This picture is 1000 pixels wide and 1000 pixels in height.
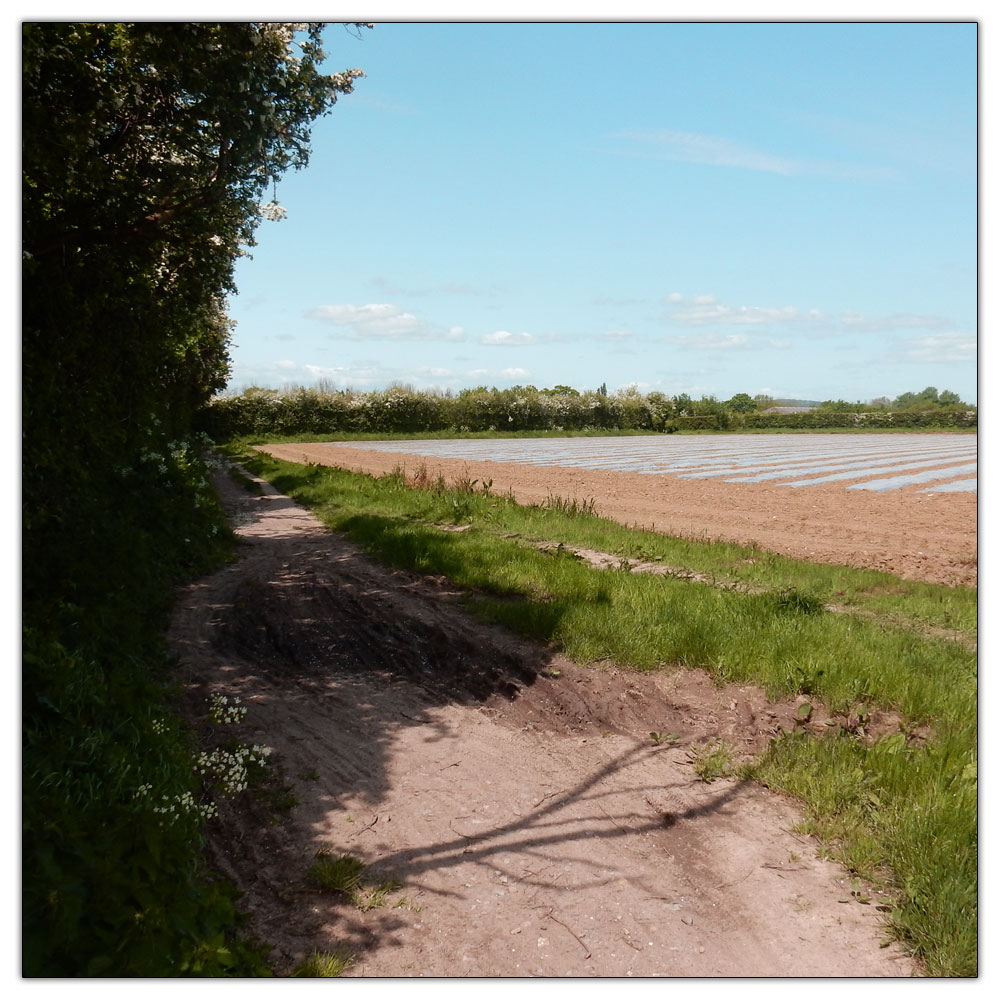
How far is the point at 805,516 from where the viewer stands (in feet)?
50.2

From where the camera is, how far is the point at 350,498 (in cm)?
A: 1630

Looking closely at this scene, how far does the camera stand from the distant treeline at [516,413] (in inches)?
1989

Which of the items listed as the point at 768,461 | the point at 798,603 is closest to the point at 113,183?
the point at 798,603

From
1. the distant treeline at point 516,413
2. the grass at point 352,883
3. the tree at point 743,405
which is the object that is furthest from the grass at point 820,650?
the tree at point 743,405

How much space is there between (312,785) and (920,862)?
10.8 ft

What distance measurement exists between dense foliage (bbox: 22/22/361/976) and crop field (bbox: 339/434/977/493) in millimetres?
14718

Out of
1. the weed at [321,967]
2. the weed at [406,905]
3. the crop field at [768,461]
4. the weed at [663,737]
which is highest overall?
the crop field at [768,461]

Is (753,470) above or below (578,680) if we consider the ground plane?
above

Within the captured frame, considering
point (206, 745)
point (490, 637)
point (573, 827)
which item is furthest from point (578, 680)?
point (206, 745)

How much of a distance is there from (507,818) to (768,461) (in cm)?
2816

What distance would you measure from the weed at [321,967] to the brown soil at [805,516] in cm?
873

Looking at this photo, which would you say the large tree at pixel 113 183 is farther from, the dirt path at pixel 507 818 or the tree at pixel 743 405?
the tree at pixel 743 405

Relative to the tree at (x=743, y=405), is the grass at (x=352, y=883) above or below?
below

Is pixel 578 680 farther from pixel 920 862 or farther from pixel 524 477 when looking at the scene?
pixel 524 477
